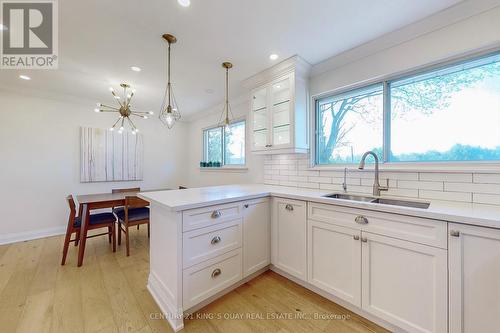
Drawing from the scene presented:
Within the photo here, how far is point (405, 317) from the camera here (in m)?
1.34

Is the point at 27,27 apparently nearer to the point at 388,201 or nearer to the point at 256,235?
the point at 256,235

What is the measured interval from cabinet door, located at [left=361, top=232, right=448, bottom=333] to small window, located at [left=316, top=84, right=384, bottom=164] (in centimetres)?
99

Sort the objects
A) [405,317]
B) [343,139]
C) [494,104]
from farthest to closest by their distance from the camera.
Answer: [343,139] < [494,104] < [405,317]

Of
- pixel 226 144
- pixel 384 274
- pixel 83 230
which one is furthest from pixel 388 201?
pixel 83 230

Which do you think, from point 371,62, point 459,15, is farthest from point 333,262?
point 459,15

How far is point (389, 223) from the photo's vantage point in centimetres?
140

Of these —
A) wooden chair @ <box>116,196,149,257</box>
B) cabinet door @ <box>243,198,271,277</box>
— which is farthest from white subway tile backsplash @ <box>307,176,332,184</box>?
wooden chair @ <box>116,196,149,257</box>

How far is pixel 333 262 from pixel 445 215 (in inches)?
→ 34.2

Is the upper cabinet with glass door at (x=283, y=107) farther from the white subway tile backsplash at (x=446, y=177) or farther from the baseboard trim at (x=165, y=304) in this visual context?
the baseboard trim at (x=165, y=304)

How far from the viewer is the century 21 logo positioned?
157cm

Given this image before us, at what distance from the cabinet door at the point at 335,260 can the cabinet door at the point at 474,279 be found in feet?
1.71

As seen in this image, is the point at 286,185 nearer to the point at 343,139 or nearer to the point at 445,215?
the point at 343,139

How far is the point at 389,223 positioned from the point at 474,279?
461 mm

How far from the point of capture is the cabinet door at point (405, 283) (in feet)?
3.99
